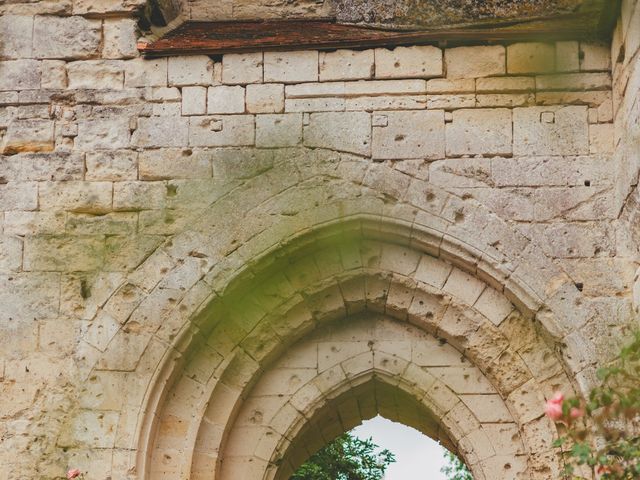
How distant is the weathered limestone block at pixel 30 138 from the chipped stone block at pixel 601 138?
3347mm

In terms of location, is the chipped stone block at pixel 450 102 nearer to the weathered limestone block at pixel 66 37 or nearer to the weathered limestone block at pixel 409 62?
the weathered limestone block at pixel 409 62

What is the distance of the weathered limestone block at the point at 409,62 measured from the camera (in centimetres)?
732

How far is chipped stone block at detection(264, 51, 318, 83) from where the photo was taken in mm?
7410

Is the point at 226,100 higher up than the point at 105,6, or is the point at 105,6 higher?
the point at 105,6

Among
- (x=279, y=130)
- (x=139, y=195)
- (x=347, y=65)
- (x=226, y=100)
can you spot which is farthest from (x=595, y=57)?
(x=139, y=195)

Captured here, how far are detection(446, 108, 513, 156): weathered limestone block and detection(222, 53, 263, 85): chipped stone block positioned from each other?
126 centimetres

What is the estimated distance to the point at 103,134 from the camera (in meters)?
7.45

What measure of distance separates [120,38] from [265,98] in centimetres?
105

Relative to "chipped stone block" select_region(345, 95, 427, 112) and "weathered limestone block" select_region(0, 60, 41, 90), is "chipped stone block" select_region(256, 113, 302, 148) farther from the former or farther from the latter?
"weathered limestone block" select_region(0, 60, 41, 90)

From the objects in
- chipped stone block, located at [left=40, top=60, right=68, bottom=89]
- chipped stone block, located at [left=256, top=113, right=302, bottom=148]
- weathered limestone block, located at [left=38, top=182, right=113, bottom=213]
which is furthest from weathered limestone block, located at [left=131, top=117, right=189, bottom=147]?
chipped stone block, located at [left=40, top=60, right=68, bottom=89]

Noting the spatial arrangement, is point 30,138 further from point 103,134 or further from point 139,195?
point 139,195

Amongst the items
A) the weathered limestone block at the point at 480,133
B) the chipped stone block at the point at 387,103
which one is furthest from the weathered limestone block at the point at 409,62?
the weathered limestone block at the point at 480,133

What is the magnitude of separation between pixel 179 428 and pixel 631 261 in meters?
2.84

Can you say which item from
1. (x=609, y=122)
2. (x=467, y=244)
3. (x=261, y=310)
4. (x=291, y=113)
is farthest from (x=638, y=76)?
(x=261, y=310)
